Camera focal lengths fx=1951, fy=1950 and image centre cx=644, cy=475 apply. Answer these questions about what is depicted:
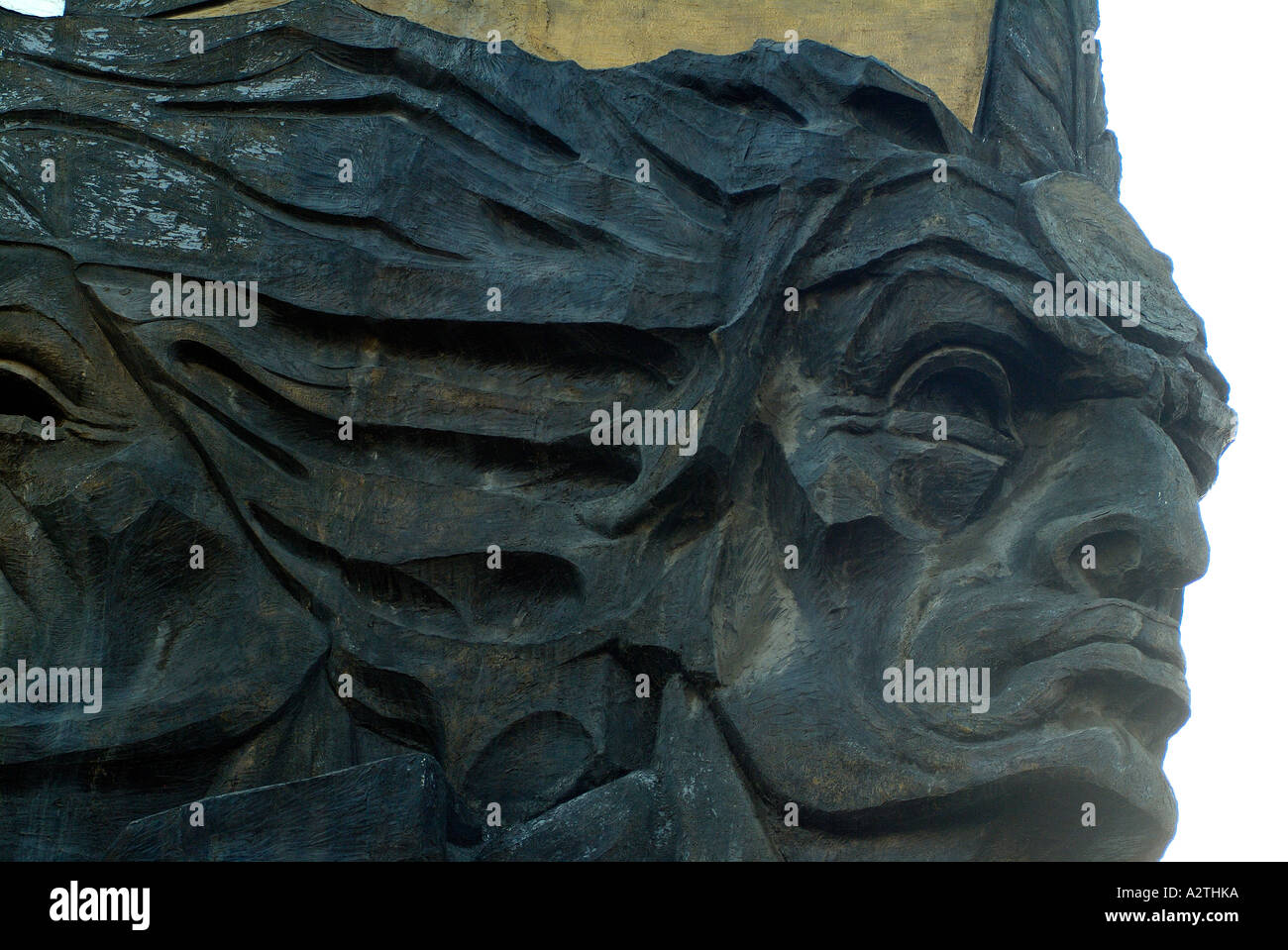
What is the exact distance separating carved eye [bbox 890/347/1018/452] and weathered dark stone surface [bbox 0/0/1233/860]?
0.5 inches

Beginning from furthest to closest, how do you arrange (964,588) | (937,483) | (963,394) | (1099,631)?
(963,394)
(937,483)
(964,588)
(1099,631)

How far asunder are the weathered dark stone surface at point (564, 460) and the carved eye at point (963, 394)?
0.04 feet

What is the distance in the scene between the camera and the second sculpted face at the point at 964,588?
4305 millimetres

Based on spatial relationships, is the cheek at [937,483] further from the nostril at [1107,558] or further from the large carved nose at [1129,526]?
the nostril at [1107,558]

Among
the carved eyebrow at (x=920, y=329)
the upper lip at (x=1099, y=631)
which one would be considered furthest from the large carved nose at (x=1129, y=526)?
the carved eyebrow at (x=920, y=329)

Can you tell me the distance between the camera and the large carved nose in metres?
4.64

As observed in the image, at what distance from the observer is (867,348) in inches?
191

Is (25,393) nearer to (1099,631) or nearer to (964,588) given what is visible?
(964,588)

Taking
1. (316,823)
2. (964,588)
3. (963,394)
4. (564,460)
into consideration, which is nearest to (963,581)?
(964,588)

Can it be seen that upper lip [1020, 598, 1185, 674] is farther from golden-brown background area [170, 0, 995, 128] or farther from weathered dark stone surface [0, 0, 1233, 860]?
golden-brown background area [170, 0, 995, 128]

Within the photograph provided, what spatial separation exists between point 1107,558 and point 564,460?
52.9 inches

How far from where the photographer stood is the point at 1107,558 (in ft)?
15.4

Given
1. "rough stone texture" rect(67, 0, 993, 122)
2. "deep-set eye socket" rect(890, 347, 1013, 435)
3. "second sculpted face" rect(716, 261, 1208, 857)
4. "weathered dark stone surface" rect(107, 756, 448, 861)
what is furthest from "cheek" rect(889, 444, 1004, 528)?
"rough stone texture" rect(67, 0, 993, 122)
